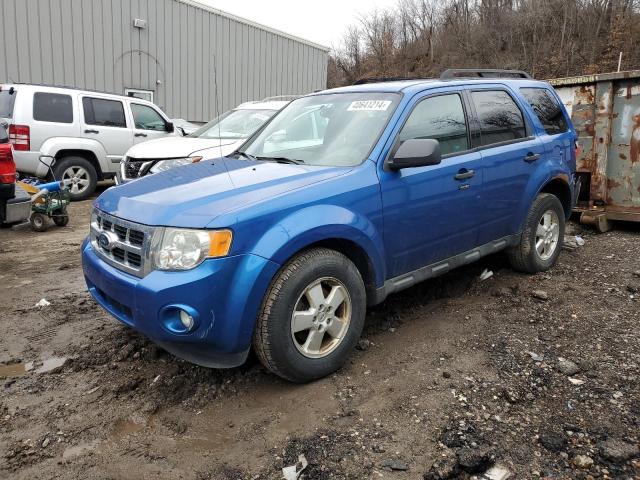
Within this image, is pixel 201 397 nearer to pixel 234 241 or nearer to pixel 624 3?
pixel 234 241

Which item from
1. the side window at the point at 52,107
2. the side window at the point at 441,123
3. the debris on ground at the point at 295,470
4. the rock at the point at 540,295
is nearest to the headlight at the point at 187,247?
the debris on ground at the point at 295,470

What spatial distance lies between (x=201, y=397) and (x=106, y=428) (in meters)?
0.52

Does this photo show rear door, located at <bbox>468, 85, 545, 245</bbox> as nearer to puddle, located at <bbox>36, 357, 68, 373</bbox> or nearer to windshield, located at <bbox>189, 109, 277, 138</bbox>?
puddle, located at <bbox>36, 357, 68, 373</bbox>

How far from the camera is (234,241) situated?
9.16ft

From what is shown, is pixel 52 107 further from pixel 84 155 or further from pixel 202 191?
pixel 202 191

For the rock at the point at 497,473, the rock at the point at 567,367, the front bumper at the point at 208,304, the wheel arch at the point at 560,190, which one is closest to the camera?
the rock at the point at 497,473

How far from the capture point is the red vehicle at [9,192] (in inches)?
259

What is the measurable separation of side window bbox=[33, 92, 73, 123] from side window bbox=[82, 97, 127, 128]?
0.33 metres

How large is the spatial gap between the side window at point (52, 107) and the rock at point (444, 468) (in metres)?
9.11

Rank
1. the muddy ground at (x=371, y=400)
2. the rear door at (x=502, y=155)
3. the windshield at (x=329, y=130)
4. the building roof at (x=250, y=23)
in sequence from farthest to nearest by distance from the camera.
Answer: the building roof at (x=250, y=23) → the rear door at (x=502, y=155) → the windshield at (x=329, y=130) → the muddy ground at (x=371, y=400)

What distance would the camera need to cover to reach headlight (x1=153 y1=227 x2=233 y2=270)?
277 cm

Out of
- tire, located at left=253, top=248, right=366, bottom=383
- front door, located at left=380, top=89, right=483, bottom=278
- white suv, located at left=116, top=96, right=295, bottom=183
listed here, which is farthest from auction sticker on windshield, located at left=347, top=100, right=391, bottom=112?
white suv, located at left=116, top=96, right=295, bottom=183

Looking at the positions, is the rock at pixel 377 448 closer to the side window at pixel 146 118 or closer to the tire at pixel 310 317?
the tire at pixel 310 317

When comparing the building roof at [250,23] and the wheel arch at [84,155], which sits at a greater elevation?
the building roof at [250,23]
